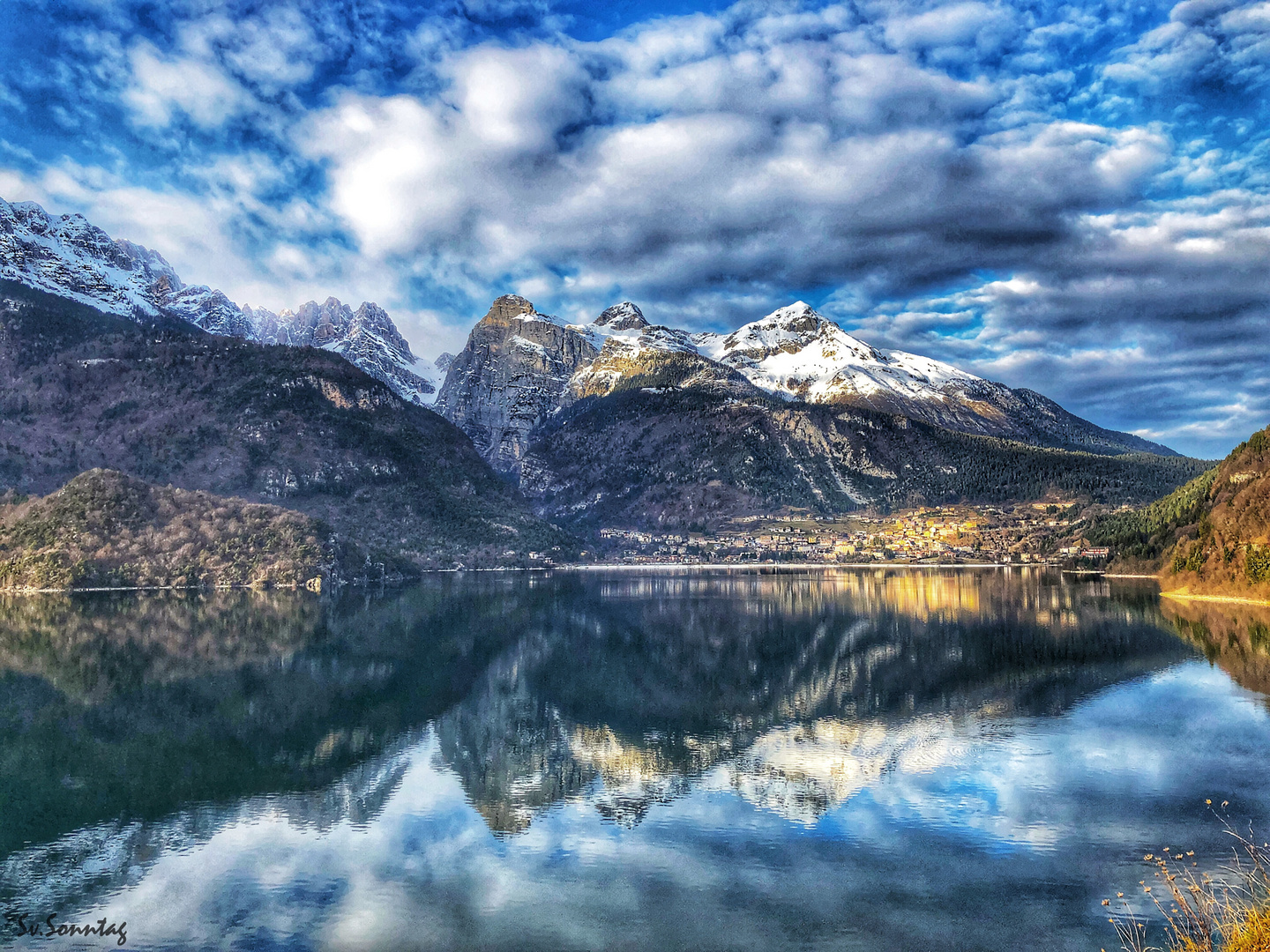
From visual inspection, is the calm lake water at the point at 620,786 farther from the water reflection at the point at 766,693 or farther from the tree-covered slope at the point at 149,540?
the tree-covered slope at the point at 149,540

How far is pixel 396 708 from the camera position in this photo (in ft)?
162

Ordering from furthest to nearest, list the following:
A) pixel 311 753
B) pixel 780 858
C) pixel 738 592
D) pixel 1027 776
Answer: pixel 738 592
pixel 311 753
pixel 1027 776
pixel 780 858

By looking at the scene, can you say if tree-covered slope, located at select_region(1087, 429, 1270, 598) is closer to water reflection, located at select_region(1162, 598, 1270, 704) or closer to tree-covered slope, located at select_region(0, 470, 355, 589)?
water reflection, located at select_region(1162, 598, 1270, 704)

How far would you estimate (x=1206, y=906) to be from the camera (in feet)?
46.2

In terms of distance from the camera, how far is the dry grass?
546 inches

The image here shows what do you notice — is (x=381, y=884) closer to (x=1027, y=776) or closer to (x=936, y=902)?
(x=936, y=902)

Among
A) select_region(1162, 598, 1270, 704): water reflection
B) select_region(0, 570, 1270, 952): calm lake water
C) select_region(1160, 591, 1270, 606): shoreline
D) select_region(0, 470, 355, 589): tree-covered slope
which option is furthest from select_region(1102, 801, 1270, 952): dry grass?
select_region(0, 470, 355, 589): tree-covered slope

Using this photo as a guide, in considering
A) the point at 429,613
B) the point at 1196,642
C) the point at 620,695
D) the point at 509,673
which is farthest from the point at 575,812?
the point at 429,613

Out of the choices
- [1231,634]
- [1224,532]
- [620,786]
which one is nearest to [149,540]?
[620,786]

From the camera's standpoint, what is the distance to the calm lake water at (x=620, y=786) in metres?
21.0

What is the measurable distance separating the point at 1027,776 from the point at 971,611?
70.3 meters

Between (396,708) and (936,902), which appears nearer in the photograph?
(936,902)

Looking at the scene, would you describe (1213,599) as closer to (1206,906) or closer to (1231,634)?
(1231,634)

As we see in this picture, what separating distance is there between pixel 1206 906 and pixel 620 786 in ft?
73.0
